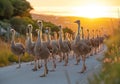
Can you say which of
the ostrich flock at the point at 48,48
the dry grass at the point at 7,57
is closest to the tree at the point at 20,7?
the dry grass at the point at 7,57

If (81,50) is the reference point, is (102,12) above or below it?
above

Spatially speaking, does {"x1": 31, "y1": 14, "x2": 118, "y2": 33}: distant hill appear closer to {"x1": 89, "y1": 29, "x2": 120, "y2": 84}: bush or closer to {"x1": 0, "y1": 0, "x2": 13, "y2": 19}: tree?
{"x1": 89, "y1": 29, "x2": 120, "y2": 84}: bush

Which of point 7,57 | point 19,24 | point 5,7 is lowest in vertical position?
point 19,24

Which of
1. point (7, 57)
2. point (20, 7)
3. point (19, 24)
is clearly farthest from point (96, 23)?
point (7, 57)

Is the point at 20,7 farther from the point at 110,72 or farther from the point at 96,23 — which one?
the point at 110,72

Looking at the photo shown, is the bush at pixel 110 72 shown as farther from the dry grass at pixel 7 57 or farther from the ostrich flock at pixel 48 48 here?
the dry grass at pixel 7 57

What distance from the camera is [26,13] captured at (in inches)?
2367

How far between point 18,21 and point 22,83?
3417 cm

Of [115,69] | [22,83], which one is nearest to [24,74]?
[22,83]

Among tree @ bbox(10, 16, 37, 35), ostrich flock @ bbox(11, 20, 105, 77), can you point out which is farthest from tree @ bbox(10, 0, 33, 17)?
ostrich flock @ bbox(11, 20, 105, 77)

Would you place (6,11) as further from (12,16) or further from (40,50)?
(40,50)

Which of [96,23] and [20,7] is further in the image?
[20,7]

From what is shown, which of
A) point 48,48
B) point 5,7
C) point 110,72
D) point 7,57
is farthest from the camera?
point 5,7

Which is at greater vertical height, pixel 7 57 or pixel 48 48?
pixel 48 48
